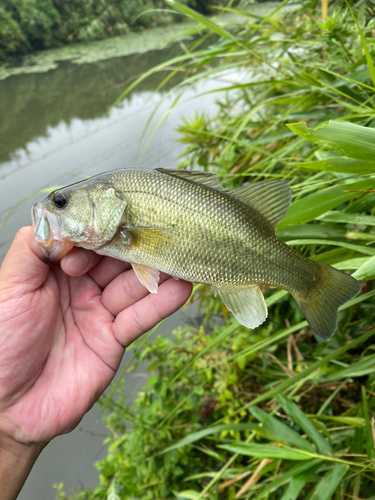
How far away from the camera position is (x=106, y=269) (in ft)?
6.27

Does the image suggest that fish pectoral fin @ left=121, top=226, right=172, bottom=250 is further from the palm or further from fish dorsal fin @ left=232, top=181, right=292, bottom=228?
fish dorsal fin @ left=232, top=181, right=292, bottom=228

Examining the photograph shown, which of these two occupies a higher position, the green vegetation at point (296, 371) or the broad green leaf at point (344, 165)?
the broad green leaf at point (344, 165)

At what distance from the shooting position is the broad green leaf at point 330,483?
1.33 meters

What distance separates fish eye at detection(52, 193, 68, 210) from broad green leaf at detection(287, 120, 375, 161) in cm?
108

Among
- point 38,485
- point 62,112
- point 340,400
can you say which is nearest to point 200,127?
point 340,400

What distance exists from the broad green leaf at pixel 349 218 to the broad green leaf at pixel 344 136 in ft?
A: 1.16

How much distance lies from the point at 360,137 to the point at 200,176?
702 millimetres

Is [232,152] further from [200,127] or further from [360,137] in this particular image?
[360,137]

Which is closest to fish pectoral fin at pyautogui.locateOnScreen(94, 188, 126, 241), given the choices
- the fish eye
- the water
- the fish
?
the fish

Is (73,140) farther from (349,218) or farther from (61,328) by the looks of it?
(349,218)

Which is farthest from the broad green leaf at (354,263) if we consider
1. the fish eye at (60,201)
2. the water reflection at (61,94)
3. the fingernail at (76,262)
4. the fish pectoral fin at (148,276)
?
the water reflection at (61,94)

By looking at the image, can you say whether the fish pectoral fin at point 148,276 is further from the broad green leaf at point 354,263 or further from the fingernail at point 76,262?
the broad green leaf at point 354,263

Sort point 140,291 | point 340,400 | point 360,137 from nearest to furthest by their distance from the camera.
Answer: point 360,137 → point 140,291 → point 340,400

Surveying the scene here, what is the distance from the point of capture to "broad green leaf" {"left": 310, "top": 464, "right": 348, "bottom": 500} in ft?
4.36
